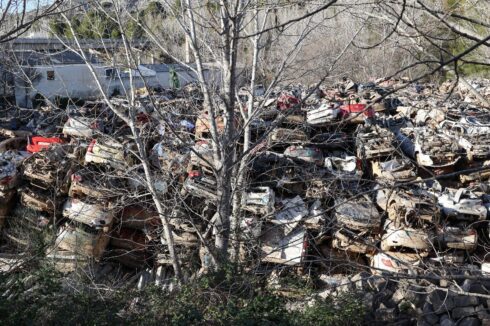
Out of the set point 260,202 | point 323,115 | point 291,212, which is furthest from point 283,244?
point 323,115

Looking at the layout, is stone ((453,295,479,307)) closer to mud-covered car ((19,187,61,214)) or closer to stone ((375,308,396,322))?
stone ((375,308,396,322))

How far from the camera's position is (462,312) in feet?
20.6

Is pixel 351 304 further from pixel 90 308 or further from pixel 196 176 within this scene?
pixel 196 176

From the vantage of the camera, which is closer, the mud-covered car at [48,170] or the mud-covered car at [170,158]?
the mud-covered car at [170,158]

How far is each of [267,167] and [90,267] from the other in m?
3.70

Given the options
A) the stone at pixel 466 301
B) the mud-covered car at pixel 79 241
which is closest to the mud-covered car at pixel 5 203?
the mud-covered car at pixel 79 241

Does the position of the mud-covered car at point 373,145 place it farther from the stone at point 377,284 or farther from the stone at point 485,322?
the stone at point 485,322

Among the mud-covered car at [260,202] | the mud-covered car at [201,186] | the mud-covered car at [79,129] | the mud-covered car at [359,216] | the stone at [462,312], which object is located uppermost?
the mud-covered car at [79,129]

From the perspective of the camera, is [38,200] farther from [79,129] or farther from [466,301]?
[466,301]

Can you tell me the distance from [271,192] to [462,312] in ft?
12.5

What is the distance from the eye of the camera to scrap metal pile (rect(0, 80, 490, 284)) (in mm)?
8281

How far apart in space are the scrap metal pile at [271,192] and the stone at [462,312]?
104 centimetres

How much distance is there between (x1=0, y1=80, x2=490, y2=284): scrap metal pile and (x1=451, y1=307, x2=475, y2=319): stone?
1.04m

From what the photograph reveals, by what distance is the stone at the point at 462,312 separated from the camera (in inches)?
245
